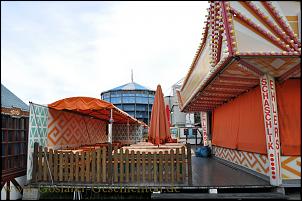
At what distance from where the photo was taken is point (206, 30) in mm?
6980

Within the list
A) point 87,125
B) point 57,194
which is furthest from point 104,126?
point 57,194

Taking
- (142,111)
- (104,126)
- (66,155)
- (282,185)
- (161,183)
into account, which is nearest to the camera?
(282,185)

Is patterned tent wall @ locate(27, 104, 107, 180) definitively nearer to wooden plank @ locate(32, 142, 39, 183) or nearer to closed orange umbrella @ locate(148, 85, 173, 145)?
wooden plank @ locate(32, 142, 39, 183)

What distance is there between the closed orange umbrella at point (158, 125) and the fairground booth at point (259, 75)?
138 cm

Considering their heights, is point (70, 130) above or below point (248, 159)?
above

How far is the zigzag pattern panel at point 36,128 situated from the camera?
5.99m

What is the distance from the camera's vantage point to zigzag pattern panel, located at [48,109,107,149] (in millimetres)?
7905

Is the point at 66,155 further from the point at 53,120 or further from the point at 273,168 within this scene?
the point at 273,168

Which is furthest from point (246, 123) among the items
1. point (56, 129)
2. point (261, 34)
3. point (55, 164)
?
point (56, 129)

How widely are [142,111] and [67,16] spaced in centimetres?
5774

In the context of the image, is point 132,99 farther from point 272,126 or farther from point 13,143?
point 272,126

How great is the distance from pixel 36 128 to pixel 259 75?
19.4 feet

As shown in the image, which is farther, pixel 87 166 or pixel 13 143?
pixel 13 143

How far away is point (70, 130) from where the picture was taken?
9875 millimetres
